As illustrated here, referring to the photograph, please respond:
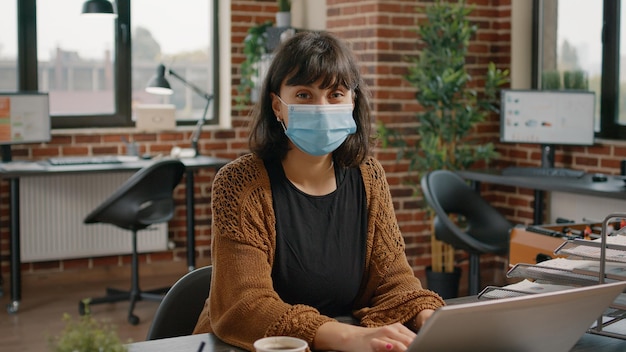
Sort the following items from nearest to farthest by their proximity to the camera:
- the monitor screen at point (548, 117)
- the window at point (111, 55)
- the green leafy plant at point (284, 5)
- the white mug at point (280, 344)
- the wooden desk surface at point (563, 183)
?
the white mug at point (280, 344) < the wooden desk surface at point (563, 183) < the monitor screen at point (548, 117) < the window at point (111, 55) < the green leafy plant at point (284, 5)

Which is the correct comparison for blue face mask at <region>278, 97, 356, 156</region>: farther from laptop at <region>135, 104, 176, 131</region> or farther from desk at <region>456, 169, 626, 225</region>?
laptop at <region>135, 104, 176, 131</region>

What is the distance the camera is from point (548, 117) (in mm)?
5078

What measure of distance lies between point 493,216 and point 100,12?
257 centimetres

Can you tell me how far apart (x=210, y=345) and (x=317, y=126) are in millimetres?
555

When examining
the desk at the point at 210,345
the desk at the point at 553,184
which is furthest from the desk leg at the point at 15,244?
the desk at the point at 210,345

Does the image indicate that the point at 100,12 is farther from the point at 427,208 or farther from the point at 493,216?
the point at 493,216

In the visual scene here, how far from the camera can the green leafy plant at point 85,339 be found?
1231 millimetres

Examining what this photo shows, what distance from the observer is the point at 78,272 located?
5.86m

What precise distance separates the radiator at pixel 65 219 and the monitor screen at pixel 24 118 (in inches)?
13.2

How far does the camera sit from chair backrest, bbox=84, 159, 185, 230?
16.0 feet

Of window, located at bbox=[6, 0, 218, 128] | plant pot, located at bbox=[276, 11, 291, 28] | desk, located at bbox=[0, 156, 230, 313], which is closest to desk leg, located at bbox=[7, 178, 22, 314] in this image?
desk, located at bbox=[0, 156, 230, 313]

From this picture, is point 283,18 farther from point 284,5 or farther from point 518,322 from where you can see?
point 518,322

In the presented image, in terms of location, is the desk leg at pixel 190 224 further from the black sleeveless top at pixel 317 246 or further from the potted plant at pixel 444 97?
the black sleeveless top at pixel 317 246

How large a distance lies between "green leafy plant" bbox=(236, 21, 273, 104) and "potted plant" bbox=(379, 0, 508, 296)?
115 cm
